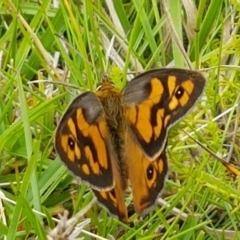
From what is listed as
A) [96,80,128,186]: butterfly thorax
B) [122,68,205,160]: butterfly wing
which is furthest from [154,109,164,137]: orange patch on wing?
[96,80,128,186]: butterfly thorax

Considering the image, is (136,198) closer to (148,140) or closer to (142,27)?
(148,140)

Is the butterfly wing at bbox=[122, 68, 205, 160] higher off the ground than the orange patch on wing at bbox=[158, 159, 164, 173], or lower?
higher

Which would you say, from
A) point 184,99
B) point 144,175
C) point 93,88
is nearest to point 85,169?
point 144,175

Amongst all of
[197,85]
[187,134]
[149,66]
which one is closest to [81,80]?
[149,66]

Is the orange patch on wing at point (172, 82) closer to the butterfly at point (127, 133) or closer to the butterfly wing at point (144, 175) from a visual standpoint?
the butterfly at point (127, 133)

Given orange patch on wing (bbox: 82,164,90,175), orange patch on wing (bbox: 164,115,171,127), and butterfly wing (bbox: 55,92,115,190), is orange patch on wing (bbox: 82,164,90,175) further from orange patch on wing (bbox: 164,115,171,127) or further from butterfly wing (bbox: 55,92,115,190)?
orange patch on wing (bbox: 164,115,171,127)

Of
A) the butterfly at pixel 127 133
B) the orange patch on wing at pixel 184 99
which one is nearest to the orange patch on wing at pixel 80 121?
the butterfly at pixel 127 133

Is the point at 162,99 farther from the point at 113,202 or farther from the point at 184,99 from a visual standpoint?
the point at 113,202
